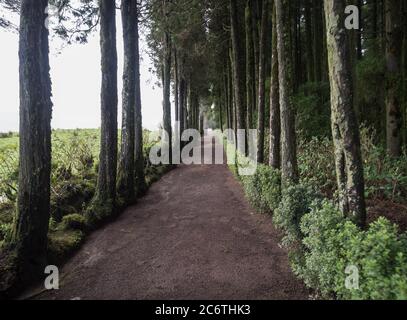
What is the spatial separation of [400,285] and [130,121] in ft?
29.8

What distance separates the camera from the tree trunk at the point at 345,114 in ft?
14.0

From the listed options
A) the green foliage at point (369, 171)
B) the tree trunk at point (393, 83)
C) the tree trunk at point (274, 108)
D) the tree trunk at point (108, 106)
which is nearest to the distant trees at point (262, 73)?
the green foliage at point (369, 171)

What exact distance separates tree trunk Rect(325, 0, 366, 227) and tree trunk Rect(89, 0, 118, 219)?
252 inches

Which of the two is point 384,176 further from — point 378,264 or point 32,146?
point 32,146

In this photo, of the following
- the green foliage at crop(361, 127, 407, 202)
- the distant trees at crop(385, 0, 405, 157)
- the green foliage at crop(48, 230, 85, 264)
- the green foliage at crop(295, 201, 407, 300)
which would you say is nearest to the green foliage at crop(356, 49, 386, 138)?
the distant trees at crop(385, 0, 405, 157)

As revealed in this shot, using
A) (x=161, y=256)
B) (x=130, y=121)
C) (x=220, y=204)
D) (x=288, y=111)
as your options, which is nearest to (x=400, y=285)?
(x=161, y=256)

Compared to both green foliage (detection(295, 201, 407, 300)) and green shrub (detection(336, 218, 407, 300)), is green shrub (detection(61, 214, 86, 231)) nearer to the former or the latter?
green foliage (detection(295, 201, 407, 300))

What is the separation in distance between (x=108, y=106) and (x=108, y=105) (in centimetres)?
3

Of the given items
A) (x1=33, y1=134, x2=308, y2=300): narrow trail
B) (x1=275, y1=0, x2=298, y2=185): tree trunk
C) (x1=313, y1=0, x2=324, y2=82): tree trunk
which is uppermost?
(x1=313, y1=0, x2=324, y2=82): tree trunk

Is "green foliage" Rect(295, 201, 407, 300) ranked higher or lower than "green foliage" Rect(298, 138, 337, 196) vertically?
lower

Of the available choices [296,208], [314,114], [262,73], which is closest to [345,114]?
[296,208]

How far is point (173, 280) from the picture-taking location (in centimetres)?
491

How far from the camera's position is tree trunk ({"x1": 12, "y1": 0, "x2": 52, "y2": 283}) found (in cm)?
535
